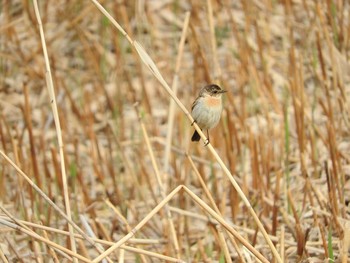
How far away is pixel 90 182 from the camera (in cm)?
659

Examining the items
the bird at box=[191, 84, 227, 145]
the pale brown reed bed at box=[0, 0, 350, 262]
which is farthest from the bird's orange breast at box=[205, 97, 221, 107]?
the pale brown reed bed at box=[0, 0, 350, 262]

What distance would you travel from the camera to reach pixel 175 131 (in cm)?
678

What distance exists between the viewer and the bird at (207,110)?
4.45 m

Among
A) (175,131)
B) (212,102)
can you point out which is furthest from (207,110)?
(175,131)

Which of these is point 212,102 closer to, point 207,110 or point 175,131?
point 207,110

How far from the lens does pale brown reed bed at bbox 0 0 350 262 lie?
16.5 feet

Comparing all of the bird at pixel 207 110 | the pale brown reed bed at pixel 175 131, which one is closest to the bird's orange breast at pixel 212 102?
the bird at pixel 207 110

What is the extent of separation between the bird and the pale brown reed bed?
11 centimetres

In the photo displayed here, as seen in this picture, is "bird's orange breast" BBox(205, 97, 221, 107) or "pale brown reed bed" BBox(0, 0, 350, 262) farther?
"pale brown reed bed" BBox(0, 0, 350, 262)

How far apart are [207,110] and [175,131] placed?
91.1 inches

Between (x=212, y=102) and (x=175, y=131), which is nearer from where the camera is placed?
(x=212, y=102)

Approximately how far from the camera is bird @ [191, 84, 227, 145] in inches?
175

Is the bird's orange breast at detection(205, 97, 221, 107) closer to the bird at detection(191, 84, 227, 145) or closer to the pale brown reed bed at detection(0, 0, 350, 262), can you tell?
the bird at detection(191, 84, 227, 145)

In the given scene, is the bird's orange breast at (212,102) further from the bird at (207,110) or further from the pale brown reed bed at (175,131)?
the pale brown reed bed at (175,131)
